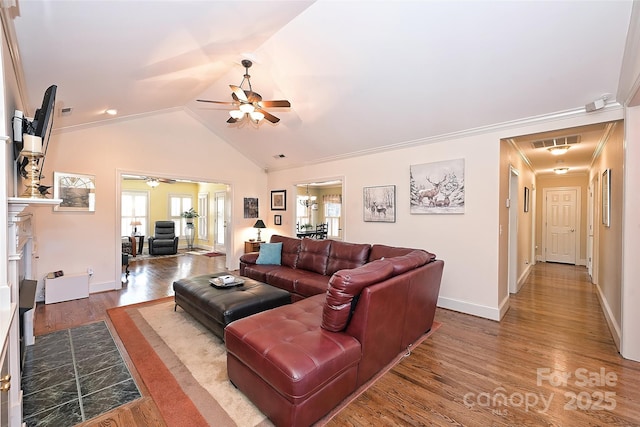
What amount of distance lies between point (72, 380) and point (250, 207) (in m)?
4.91

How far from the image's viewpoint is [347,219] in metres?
5.35

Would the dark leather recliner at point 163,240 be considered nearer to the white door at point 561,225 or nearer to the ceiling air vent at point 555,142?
the ceiling air vent at point 555,142

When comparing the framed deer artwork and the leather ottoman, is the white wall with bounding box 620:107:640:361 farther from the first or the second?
the leather ottoman

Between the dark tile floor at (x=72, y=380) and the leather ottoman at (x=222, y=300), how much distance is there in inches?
30.8

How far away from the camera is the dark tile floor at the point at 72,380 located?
1909 millimetres

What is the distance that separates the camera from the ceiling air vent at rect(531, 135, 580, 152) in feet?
13.6

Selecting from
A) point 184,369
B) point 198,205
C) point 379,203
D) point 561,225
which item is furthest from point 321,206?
point 184,369

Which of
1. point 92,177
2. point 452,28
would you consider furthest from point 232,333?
point 92,177

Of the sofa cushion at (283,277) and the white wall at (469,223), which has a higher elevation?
the white wall at (469,223)

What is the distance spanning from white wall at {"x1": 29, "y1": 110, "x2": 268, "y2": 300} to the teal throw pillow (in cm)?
238

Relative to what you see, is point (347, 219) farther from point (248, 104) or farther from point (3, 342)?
point (3, 342)

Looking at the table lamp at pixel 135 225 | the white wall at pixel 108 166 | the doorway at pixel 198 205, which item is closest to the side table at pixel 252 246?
the white wall at pixel 108 166

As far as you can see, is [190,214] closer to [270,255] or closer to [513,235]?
[270,255]

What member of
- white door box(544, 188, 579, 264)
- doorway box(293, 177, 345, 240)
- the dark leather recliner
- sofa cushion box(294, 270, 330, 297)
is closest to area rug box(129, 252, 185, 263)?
the dark leather recliner
